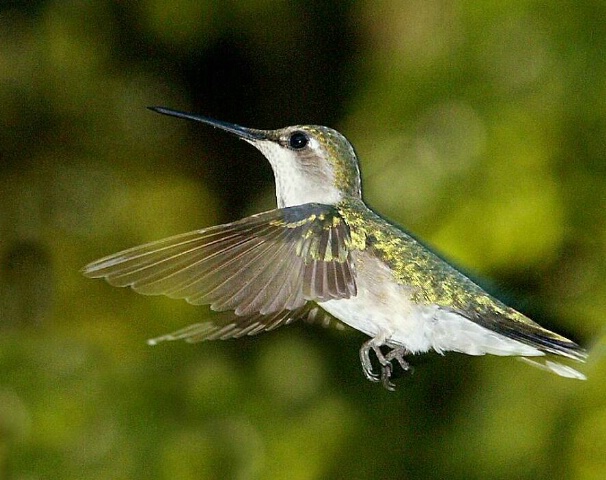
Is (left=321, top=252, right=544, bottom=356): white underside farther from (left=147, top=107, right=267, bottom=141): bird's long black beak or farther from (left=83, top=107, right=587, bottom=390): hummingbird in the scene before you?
(left=147, top=107, right=267, bottom=141): bird's long black beak

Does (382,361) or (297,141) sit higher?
(297,141)

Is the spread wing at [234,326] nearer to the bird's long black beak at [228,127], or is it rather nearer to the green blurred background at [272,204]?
the bird's long black beak at [228,127]

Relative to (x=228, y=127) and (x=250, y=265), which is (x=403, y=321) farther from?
(x=228, y=127)

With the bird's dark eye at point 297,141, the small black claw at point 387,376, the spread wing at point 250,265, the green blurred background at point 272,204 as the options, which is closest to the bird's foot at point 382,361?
the small black claw at point 387,376

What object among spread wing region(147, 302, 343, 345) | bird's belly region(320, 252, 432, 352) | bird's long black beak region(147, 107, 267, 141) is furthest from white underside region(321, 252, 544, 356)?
bird's long black beak region(147, 107, 267, 141)

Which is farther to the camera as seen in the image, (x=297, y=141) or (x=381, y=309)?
(x=297, y=141)

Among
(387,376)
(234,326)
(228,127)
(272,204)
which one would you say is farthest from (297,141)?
(272,204)

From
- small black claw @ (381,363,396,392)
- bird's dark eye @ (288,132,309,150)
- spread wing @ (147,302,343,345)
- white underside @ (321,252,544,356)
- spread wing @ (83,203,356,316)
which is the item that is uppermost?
bird's dark eye @ (288,132,309,150)
